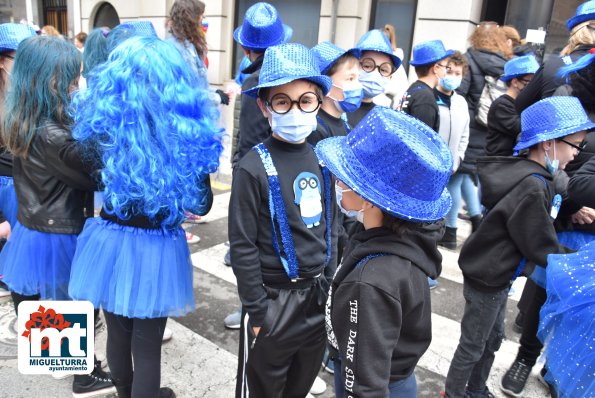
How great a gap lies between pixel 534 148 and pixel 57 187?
2.53 m

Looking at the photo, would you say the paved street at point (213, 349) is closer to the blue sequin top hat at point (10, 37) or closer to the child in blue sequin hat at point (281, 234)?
the child in blue sequin hat at point (281, 234)

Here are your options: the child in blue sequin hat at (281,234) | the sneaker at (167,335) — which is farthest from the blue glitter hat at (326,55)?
the sneaker at (167,335)

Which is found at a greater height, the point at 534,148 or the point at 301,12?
the point at 301,12

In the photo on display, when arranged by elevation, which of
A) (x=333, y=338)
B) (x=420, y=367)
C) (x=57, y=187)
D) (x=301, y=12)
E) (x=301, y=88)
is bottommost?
(x=420, y=367)

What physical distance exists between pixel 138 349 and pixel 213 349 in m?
1.02

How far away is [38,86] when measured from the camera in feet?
7.09

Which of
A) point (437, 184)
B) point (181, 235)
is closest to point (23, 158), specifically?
point (181, 235)

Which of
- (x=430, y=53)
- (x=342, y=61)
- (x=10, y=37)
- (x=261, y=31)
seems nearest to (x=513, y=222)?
(x=342, y=61)

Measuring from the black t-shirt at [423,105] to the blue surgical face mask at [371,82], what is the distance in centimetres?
80

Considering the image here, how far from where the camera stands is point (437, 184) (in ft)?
4.82

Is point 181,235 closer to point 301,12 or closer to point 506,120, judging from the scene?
point 506,120

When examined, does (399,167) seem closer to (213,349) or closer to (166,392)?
(166,392)

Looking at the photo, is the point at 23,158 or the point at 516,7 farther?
the point at 516,7

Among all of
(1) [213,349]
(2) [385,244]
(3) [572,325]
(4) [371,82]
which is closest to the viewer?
(3) [572,325]
